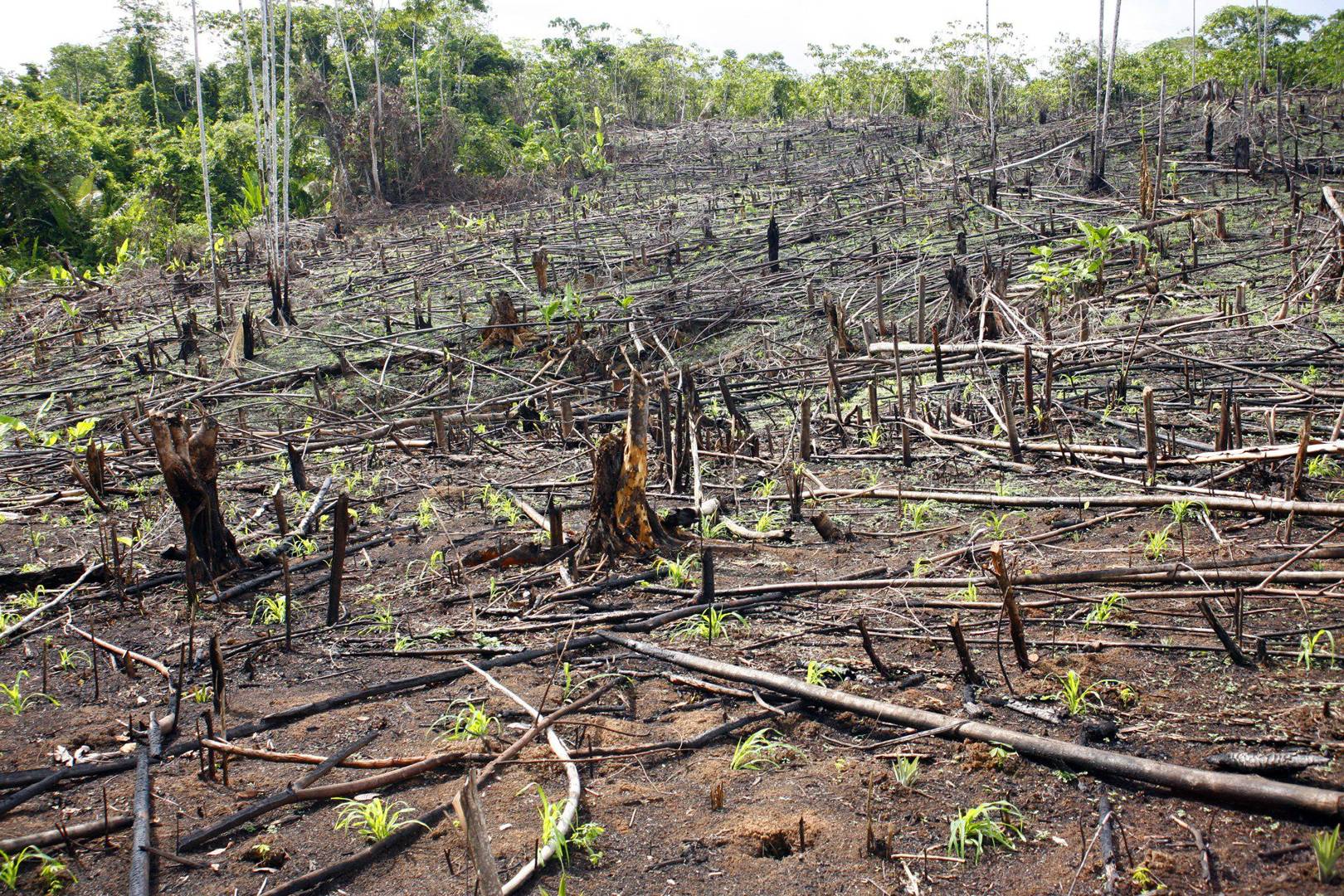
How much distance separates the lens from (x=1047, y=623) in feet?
12.5

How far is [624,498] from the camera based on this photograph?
489cm

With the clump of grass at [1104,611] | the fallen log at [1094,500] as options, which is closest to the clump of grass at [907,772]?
the clump of grass at [1104,611]

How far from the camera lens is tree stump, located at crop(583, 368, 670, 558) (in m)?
4.86

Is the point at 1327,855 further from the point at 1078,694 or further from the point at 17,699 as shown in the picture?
the point at 17,699

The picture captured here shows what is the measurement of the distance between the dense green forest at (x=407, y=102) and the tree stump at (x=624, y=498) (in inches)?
405

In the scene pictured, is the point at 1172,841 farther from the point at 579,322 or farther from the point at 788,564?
the point at 579,322

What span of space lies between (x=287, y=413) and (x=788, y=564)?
6704 millimetres

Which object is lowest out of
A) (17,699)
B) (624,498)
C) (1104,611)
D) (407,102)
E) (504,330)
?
(17,699)

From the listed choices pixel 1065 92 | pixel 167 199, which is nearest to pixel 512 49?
pixel 167 199

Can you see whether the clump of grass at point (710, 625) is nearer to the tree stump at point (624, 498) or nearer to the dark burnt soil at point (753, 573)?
the dark burnt soil at point (753, 573)

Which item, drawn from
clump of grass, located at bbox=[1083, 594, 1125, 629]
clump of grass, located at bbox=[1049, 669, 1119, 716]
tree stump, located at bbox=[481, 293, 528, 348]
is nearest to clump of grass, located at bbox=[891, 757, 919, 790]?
clump of grass, located at bbox=[1049, 669, 1119, 716]

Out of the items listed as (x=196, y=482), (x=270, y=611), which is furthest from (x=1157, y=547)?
(x=196, y=482)

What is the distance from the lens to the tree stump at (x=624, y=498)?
4.86 metres

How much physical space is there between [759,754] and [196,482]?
138 inches
